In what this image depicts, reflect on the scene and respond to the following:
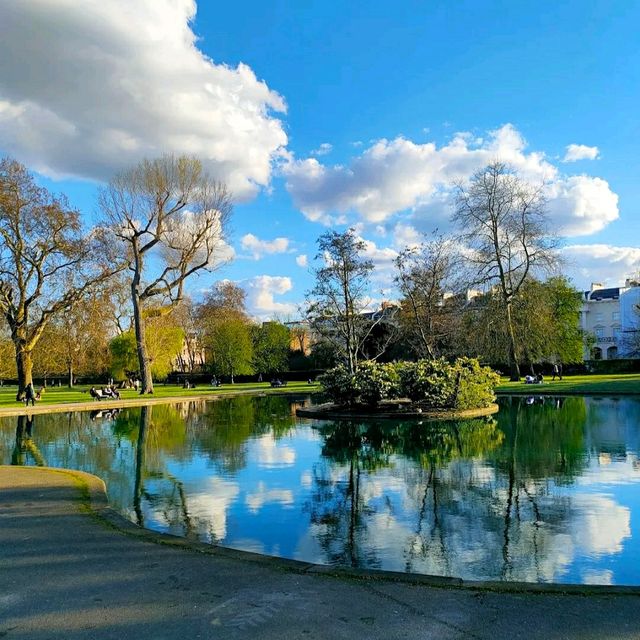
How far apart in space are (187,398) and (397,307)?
1773cm

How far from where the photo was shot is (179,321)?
228 ft

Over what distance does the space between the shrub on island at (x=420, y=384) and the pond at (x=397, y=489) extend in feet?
8.12

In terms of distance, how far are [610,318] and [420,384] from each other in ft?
210

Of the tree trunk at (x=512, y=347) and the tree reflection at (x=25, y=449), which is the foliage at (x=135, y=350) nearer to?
the tree trunk at (x=512, y=347)

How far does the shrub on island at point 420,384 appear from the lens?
22531 millimetres

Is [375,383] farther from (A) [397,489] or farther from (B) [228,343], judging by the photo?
(B) [228,343]

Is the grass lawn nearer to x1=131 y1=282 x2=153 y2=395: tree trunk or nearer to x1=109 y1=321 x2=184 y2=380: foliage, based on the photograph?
x1=131 y1=282 x2=153 y2=395: tree trunk

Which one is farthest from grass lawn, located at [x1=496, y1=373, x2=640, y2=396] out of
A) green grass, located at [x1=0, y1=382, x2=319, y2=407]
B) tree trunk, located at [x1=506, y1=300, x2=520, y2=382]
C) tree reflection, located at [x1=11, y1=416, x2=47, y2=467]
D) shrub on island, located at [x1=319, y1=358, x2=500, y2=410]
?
tree reflection, located at [x1=11, y1=416, x2=47, y2=467]

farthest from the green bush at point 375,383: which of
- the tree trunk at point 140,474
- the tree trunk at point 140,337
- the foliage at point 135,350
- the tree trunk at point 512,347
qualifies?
the foliage at point 135,350

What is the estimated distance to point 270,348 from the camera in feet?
224

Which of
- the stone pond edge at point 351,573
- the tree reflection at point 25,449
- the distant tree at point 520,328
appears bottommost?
the tree reflection at point 25,449

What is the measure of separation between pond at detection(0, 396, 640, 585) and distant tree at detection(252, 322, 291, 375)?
47.4 metres

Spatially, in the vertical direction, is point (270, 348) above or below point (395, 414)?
above

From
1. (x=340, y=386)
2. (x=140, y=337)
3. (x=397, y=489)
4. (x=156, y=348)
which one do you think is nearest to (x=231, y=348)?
(x=156, y=348)
